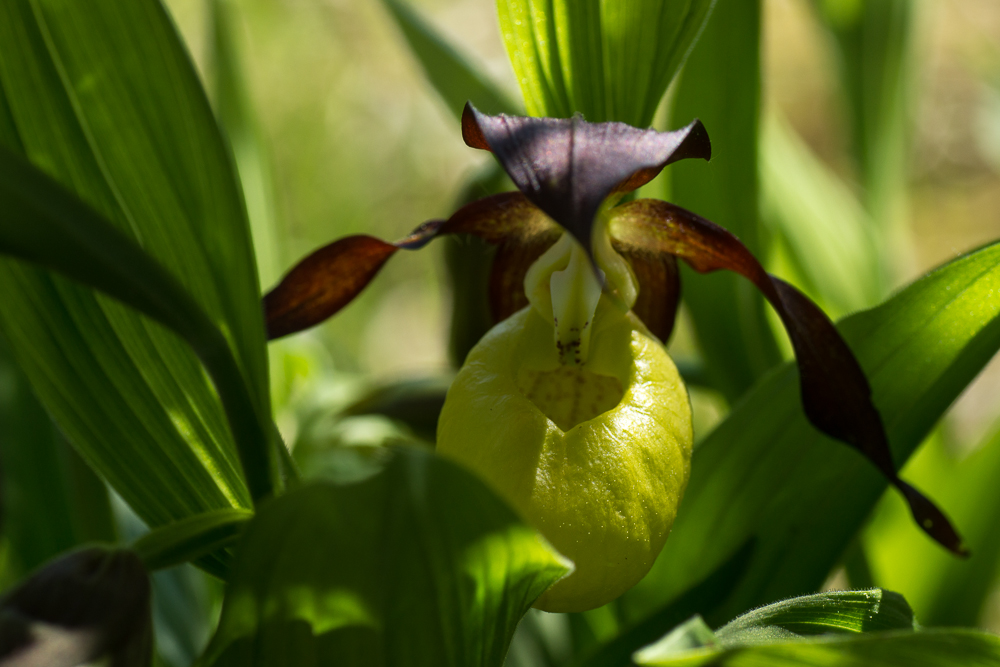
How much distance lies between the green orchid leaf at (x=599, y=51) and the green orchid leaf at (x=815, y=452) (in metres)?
0.21

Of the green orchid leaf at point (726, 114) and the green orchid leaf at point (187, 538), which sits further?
the green orchid leaf at point (726, 114)

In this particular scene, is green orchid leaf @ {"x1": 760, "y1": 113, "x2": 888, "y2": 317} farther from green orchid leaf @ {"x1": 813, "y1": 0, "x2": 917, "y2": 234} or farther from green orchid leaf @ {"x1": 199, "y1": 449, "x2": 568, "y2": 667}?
green orchid leaf @ {"x1": 199, "y1": 449, "x2": 568, "y2": 667}

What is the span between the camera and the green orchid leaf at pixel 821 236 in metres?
1.12

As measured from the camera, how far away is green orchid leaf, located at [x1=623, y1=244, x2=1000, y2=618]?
51 centimetres

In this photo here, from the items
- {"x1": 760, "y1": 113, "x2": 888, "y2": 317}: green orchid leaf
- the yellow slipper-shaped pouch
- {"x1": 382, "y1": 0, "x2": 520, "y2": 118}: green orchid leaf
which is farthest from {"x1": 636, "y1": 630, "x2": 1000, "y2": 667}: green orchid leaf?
{"x1": 760, "y1": 113, "x2": 888, "y2": 317}: green orchid leaf

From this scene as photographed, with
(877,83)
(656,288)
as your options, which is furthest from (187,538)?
(877,83)

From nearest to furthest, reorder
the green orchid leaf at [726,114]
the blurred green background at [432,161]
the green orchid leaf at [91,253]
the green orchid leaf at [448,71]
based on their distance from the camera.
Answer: the green orchid leaf at [91,253]
the green orchid leaf at [726,114]
the green orchid leaf at [448,71]
the blurred green background at [432,161]

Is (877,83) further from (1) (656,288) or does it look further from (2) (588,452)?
(2) (588,452)

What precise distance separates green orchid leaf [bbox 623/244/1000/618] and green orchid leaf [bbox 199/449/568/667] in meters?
0.26

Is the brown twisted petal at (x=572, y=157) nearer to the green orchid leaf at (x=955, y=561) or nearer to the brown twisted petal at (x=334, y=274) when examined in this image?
the brown twisted petal at (x=334, y=274)

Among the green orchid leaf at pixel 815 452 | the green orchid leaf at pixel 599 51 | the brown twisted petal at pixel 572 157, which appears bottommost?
the green orchid leaf at pixel 815 452

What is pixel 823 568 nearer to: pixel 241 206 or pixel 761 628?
pixel 761 628

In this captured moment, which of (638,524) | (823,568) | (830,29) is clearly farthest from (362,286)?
(830,29)

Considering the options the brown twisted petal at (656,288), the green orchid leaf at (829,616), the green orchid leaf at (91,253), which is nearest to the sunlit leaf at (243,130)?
the brown twisted petal at (656,288)
